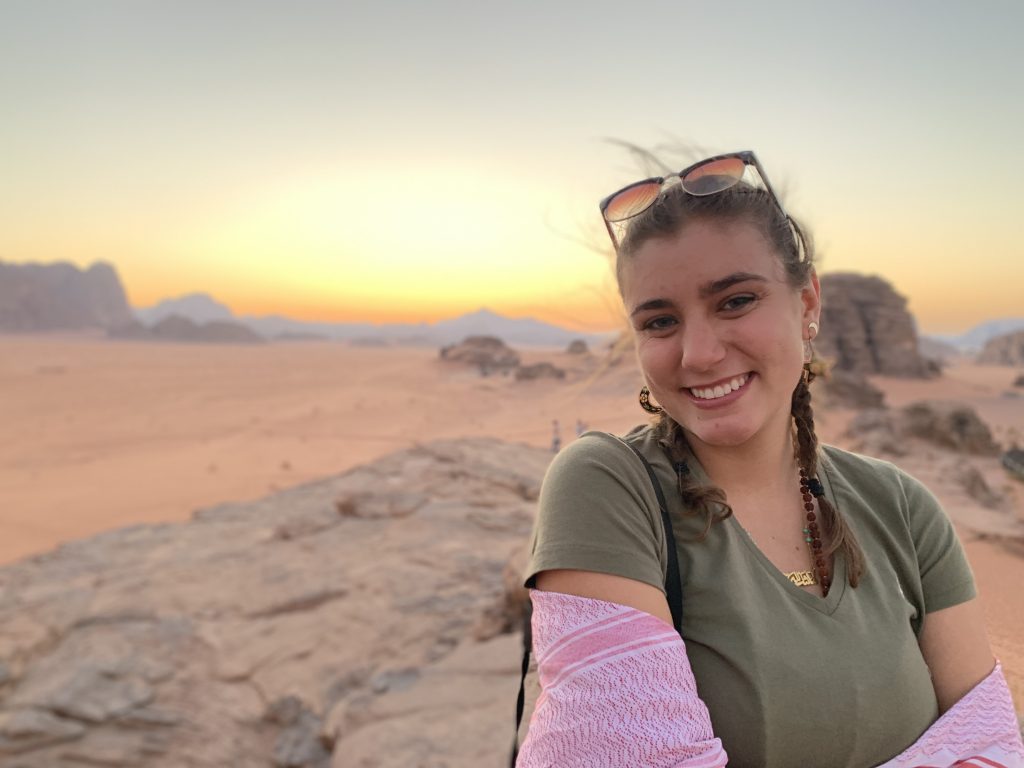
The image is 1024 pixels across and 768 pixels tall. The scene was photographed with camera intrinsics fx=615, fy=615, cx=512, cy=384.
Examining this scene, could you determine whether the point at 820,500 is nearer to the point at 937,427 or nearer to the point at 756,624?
the point at 756,624

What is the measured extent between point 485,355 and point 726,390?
28.4m

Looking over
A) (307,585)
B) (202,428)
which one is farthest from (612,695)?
(202,428)

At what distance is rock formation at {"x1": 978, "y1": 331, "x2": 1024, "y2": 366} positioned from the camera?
142ft

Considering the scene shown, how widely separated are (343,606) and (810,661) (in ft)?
12.6

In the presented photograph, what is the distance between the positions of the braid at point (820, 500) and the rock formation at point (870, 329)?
78.2 ft

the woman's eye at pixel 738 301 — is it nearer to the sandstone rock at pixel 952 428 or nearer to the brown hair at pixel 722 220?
the brown hair at pixel 722 220

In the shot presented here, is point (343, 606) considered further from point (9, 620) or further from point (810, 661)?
point (810, 661)

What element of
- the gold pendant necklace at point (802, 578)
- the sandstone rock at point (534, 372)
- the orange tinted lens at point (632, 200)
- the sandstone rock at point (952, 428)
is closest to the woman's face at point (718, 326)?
the orange tinted lens at point (632, 200)

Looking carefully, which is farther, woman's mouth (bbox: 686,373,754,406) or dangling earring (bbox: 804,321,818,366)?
dangling earring (bbox: 804,321,818,366)

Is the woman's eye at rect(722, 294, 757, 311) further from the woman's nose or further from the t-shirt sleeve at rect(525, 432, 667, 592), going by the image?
the t-shirt sleeve at rect(525, 432, 667, 592)

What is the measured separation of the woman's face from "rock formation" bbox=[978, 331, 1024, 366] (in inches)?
2088

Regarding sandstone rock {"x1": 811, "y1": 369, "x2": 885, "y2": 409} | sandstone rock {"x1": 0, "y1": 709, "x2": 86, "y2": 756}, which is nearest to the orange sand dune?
sandstone rock {"x1": 0, "y1": 709, "x2": 86, "y2": 756}

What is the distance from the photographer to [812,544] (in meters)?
1.25

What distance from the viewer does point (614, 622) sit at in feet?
3.21
